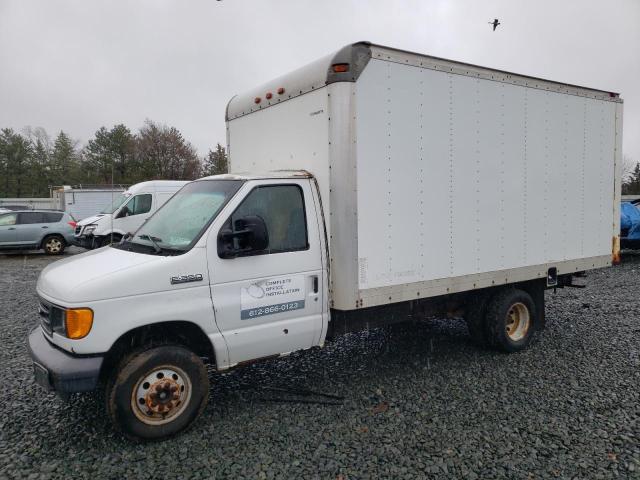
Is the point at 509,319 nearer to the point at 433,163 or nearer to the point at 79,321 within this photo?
the point at 433,163

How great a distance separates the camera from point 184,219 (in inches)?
178

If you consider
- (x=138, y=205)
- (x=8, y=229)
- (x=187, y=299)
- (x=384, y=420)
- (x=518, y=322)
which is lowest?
(x=384, y=420)

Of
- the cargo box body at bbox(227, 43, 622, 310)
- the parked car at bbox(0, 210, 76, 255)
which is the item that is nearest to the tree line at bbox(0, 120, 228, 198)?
the parked car at bbox(0, 210, 76, 255)

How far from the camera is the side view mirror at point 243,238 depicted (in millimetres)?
4055

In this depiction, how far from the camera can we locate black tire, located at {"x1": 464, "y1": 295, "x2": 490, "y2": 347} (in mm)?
6043

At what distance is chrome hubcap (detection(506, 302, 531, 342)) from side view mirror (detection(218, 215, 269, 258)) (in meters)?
3.78

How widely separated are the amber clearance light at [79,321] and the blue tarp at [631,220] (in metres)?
14.1

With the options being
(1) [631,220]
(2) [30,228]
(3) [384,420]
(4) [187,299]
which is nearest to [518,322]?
(3) [384,420]

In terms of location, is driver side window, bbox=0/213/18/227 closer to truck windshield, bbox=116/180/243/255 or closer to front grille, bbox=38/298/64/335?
truck windshield, bbox=116/180/243/255

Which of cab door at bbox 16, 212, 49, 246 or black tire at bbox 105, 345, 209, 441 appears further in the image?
cab door at bbox 16, 212, 49, 246

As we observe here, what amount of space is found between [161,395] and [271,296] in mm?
1215

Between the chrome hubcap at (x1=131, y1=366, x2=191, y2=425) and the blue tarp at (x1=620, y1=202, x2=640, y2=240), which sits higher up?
the blue tarp at (x1=620, y1=202, x2=640, y2=240)

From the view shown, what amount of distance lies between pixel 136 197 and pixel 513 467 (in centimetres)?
1490

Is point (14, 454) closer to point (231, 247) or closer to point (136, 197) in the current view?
point (231, 247)
